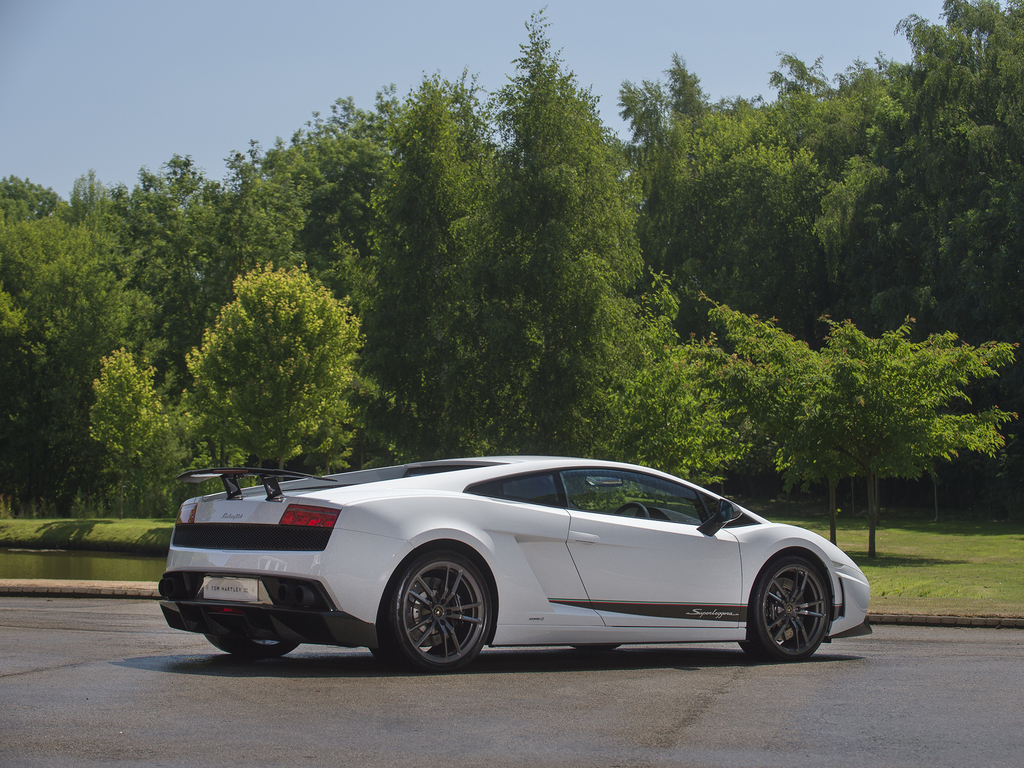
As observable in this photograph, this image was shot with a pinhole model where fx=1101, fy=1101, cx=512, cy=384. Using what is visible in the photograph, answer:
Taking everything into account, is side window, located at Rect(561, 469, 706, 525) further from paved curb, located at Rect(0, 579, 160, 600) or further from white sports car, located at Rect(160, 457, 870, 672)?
paved curb, located at Rect(0, 579, 160, 600)

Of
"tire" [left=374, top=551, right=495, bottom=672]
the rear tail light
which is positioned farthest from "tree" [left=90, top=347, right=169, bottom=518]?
"tire" [left=374, top=551, right=495, bottom=672]


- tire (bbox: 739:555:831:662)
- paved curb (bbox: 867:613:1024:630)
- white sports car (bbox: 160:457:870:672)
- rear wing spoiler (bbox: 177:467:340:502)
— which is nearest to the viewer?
white sports car (bbox: 160:457:870:672)

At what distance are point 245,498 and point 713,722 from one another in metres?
3.27

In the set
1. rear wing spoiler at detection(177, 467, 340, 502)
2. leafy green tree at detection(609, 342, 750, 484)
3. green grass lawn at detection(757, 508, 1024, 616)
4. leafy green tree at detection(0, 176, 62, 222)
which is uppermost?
leafy green tree at detection(0, 176, 62, 222)

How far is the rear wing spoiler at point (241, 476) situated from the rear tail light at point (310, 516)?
0.58 ft

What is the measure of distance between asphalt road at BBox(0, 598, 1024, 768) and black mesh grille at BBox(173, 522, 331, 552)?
78cm

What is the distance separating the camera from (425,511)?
22.5 ft

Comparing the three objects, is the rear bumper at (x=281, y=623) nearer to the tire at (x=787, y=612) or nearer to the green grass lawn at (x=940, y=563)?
the tire at (x=787, y=612)

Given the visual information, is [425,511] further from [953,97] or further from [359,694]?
[953,97]

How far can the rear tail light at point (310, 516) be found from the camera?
6602 millimetres

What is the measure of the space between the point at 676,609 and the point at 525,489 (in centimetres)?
142

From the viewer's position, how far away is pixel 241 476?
7.04 m

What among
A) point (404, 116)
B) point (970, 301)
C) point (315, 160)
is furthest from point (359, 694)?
point (315, 160)

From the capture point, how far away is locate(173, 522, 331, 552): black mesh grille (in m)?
6.60
